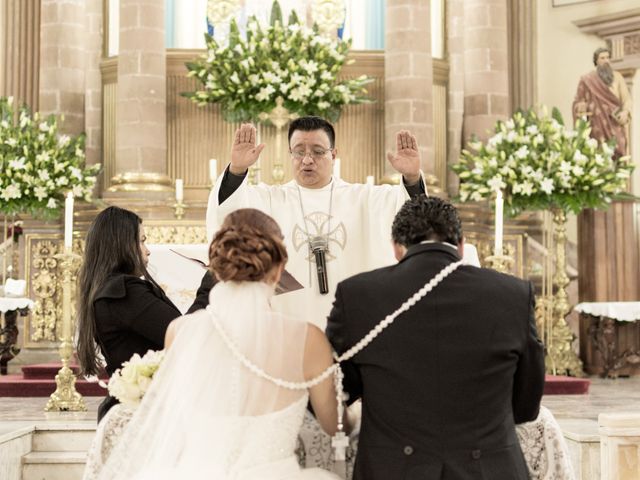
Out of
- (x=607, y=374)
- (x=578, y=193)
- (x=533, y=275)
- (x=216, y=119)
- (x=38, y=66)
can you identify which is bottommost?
(x=607, y=374)

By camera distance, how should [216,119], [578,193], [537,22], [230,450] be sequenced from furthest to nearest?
1. [537,22]
2. [216,119]
3. [578,193]
4. [230,450]

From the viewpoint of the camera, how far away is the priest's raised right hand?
15.3ft

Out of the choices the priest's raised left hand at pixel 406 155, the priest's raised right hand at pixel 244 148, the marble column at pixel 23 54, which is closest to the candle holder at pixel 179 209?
the marble column at pixel 23 54

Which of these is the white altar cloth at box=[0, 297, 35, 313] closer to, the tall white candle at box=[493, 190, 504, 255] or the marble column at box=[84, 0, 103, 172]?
the marble column at box=[84, 0, 103, 172]

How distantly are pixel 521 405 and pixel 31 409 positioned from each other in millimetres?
5414

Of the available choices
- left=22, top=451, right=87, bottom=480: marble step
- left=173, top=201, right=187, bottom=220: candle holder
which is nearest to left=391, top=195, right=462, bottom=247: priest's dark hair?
left=22, top=451, right=87, bottom=480: marble step

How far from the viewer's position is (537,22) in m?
15.5

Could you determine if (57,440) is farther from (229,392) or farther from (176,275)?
(229,392)

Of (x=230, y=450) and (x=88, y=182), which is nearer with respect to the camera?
(x=230, y=450)

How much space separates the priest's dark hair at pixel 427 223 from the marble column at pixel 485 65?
952 centimetres

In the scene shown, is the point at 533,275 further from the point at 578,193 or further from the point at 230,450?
the point at 230,450

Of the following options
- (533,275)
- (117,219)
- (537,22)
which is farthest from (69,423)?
(537,22)

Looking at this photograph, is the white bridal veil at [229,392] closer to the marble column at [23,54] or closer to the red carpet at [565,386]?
the red carpet at [565,386]

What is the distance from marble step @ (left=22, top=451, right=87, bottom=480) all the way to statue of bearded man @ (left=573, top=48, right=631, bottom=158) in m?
8.31
